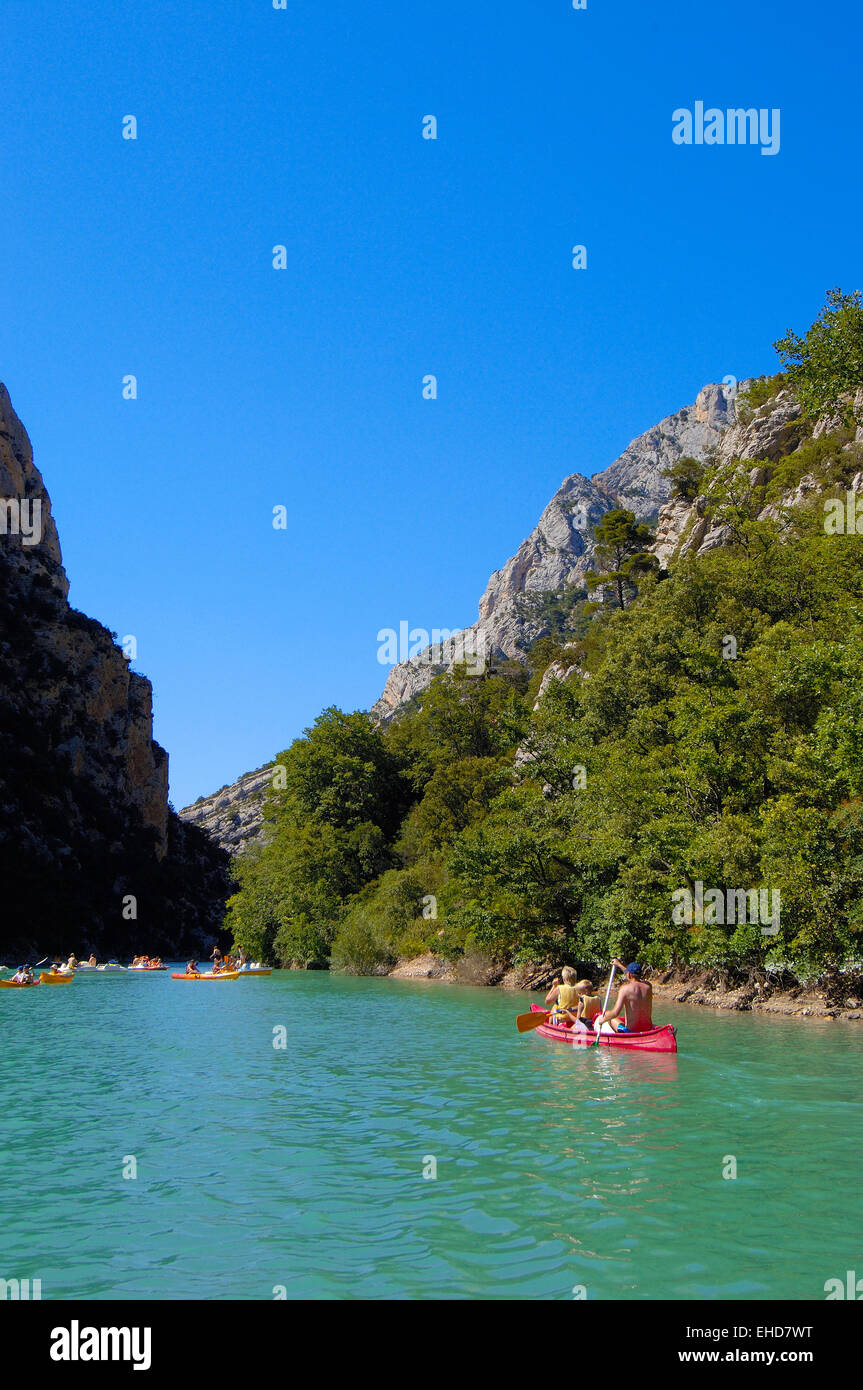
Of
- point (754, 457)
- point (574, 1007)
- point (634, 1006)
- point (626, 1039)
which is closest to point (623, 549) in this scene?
point (754, 457)

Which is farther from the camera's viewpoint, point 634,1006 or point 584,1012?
point 584,1012

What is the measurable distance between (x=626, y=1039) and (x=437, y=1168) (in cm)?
906

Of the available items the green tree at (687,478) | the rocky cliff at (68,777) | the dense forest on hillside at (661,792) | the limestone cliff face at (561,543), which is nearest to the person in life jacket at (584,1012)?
the dense forest on hillside at (661,792)

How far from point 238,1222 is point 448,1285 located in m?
2.38

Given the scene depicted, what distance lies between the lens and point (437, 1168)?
10000 mm

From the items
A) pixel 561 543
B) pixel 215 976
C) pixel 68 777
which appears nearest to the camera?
pixel 215 976

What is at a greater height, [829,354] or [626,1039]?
[829,354]

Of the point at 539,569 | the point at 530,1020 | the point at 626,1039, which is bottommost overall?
the point at 530,1020

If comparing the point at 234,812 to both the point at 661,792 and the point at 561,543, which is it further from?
the point at 661,792

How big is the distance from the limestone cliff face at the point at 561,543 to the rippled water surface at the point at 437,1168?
5121 inches

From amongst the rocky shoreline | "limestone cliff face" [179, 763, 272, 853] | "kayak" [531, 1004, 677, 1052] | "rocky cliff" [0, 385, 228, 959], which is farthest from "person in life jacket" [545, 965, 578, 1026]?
"limestone cliff face" [179, 763, 272, 853]

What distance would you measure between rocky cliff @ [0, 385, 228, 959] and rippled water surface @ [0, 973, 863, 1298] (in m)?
60.9

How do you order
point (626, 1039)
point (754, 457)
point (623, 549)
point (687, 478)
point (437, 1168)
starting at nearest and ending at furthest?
point (437, 1168) → point (626, 1039) → point (754, 457) → point (687, 478) → point (623, 549)

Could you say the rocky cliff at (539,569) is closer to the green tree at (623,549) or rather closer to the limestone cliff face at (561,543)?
the limestone cliff face at (561,543)
